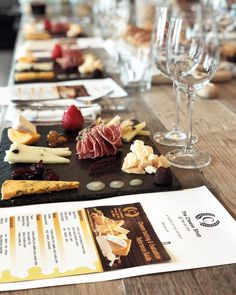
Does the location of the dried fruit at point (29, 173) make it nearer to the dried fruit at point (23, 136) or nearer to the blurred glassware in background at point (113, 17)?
the dried fruit at point (23, 136)

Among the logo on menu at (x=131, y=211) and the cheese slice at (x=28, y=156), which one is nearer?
the logo on menu at (x=131, y=211)

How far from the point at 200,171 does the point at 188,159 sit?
0.05 metres

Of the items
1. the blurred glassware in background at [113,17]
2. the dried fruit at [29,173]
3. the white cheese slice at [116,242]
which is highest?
the white cheese slice at [116,242]

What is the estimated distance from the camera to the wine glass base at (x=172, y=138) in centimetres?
103

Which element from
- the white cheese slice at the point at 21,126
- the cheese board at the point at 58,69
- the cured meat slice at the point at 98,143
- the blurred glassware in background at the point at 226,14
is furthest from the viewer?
the blurred glassware in background at the point at 226,14

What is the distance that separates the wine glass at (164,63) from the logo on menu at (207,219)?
1.02 feet

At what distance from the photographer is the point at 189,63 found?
0.95 m

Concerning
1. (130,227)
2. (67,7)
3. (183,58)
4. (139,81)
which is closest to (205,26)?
(183,58)

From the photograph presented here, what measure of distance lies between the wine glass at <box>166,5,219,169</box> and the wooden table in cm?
4

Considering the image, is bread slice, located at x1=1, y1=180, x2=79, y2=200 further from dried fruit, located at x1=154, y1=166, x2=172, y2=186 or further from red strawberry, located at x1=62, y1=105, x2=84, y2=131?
red strawberry, located at x1=62, y1=105, x2=84, y2=131

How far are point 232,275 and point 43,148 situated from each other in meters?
0.45

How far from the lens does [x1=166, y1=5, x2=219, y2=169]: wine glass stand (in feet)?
3.01

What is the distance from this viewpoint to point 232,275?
0.60 m

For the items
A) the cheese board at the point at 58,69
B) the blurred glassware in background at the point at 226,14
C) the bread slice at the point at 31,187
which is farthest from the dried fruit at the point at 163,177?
the blurred glassware in background at the point at 226,14
